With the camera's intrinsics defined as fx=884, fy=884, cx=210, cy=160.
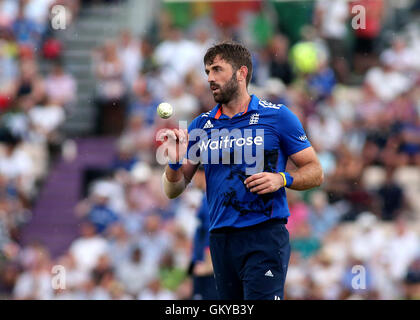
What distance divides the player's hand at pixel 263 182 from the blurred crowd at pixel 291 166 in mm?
5670

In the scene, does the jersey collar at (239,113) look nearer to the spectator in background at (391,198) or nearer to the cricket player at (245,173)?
the cricket player at (245,173)

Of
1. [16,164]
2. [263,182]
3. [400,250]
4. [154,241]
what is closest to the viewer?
[263,182]

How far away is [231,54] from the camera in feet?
21.3

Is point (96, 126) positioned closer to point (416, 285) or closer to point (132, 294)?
point (132, 294)

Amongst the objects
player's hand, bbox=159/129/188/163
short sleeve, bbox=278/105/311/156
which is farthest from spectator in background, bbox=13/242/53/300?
short sleeve, bbox=278/105/311/156

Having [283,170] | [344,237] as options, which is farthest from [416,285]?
[283,170]

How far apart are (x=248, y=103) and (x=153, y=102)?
9517 millimetres

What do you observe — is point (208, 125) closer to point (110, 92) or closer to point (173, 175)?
point (173, 175)

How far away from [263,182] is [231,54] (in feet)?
3.40

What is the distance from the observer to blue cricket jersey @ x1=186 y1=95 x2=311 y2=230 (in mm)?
6270

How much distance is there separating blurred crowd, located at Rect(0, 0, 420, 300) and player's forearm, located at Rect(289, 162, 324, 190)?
544 centimetres

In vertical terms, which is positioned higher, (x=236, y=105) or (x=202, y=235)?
(x=236, y=105)

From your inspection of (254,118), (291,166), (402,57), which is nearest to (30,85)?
(291,166)

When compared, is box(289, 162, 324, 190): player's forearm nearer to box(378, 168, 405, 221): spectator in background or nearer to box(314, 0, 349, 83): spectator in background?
box(378, 168, 405, 221): spectator in background
